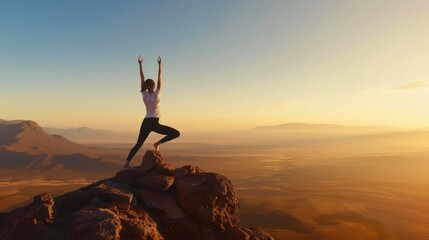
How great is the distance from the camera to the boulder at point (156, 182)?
29.4ft

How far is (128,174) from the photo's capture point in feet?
31.5

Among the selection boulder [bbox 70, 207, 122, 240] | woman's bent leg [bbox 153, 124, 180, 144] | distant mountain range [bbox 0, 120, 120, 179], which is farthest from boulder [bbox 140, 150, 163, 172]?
distant mountain range [bbox 0, 120, 120, 179]

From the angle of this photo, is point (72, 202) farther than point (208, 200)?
No

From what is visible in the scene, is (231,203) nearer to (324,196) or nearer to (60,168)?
(324,196)

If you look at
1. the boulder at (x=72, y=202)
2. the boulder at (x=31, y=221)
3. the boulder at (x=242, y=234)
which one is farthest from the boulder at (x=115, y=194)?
the boulder at (x=242, y=234)

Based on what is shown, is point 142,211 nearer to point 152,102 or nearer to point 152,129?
point 152,129

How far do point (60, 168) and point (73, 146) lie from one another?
45.2m

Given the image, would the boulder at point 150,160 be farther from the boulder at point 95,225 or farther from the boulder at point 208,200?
the boulder at point 95,225

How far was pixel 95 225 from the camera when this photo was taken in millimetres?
6703

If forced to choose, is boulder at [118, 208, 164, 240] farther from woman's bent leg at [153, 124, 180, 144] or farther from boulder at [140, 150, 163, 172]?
woman's bent leg at [153, 124, 180, 144]

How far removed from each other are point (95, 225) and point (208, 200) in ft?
10.2

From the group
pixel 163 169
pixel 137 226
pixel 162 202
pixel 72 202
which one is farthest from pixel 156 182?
pixel 72 202

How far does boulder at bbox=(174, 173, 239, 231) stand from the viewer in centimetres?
884

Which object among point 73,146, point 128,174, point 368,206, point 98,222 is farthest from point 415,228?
point 73,146
